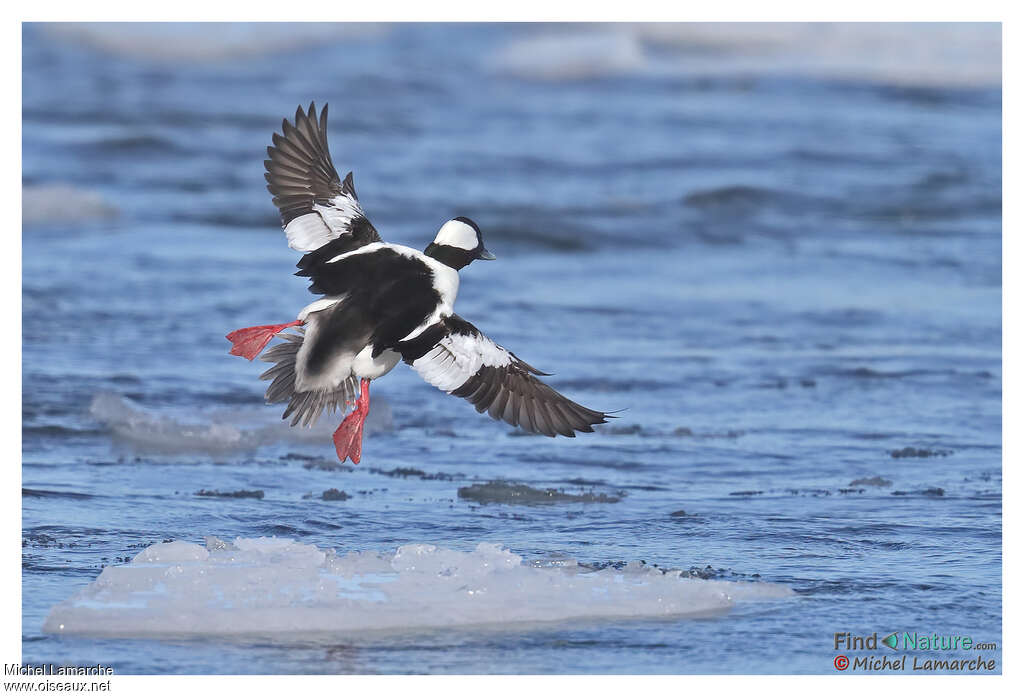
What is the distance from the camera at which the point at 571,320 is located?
33.9ft

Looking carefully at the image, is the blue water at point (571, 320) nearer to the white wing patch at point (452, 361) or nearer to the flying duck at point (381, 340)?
the flying duck at point (381, 340)

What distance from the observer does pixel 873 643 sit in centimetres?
479

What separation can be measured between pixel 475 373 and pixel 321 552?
2.84 ft

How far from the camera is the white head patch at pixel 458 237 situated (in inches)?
228

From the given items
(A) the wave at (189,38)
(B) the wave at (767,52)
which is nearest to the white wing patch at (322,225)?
(B) the wave at (767,52)

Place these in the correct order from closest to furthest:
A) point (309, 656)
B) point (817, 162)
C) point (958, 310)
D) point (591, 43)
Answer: point (309, 656) < point (958, 310) < point (817, 162) < point (591, 43)

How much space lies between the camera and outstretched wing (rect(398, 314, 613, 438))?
5375 millimetres

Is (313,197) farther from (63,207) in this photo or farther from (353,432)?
(63,207)

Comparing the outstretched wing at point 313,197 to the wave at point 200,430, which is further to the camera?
the wave at point 200,430

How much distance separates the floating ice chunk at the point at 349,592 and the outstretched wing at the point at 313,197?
125 cm

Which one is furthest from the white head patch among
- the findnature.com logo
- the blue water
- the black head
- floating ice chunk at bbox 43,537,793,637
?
the findnature.com logo

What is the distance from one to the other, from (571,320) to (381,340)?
503 centimetres

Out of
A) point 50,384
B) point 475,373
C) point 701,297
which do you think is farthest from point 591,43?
point 475,373

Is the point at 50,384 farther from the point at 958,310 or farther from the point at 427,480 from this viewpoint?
the point at 958,310
